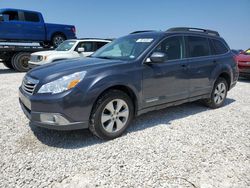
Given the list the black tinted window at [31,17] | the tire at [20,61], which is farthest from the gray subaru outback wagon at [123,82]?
the black tinted window at [31,17]

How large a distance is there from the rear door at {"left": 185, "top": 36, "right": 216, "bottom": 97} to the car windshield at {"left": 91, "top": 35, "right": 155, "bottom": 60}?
101cm

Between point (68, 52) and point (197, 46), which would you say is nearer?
point (197, 46)

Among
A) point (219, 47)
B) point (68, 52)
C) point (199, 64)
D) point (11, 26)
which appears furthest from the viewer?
point (11, 26)

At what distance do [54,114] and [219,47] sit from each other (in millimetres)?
4183

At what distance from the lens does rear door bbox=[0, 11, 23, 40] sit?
34.8 ft

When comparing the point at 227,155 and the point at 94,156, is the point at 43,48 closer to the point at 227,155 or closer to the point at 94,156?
the point at 94,156

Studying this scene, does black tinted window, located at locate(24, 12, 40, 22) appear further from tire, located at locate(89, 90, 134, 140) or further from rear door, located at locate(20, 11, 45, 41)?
tire, located at locate(89, 90, 134, 140)

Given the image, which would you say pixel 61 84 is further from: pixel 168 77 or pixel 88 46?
pixel 88 46

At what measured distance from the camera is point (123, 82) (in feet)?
11.3

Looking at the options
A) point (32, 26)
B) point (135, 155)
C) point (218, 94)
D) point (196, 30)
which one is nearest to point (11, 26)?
point (32, 26)

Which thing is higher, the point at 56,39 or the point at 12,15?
the point at 12,15

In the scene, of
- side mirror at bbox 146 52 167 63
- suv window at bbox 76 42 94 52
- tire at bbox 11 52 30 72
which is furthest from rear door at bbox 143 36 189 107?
tire at bbox 11 52 30 72

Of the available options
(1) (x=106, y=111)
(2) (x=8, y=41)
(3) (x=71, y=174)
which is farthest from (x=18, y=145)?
(2) (x=8, y=41)

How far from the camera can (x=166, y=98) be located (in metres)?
4.14
